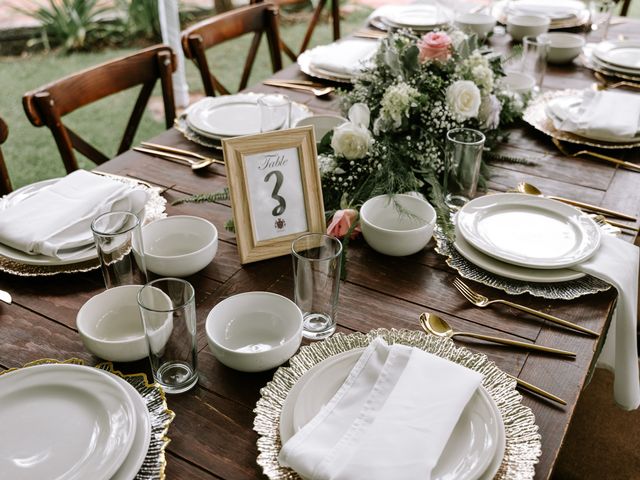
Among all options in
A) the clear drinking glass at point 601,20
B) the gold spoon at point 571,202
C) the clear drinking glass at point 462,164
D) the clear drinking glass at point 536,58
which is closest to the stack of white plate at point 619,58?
the clear drinking glass at point 601,20

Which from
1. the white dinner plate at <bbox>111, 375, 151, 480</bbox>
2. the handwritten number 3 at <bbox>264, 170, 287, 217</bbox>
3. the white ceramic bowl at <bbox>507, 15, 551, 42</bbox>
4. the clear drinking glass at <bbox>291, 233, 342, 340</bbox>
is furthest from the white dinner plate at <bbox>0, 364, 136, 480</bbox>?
the white ceramic bowl at <bbox>507, 15, 551, 42</bbox>

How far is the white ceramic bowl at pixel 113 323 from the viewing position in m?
0.88

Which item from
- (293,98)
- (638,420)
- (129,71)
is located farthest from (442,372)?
(129,71)

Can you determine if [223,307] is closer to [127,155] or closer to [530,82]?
[127,155]

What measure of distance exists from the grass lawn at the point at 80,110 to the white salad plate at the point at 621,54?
98.7 inches

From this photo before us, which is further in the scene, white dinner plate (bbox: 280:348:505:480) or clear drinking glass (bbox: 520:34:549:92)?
clear drinking glass (bbox: 520:34:549:92)

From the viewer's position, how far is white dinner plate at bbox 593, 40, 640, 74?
196 centimetres

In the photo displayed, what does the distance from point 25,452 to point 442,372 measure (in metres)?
0.50

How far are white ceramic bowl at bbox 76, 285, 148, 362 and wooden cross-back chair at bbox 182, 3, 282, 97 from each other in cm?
125

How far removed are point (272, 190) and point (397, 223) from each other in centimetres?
25

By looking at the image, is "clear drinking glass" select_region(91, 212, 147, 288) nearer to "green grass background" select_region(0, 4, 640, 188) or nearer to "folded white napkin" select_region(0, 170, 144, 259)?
"folded white napkin" select_region(0, 170, 144, 259)

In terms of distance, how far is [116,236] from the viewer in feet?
3.13

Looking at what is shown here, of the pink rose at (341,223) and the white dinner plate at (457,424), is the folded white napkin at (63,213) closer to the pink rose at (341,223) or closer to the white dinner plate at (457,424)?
the pink rose at (341,223)

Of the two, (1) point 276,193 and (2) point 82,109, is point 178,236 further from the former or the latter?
(2) point 82,109
